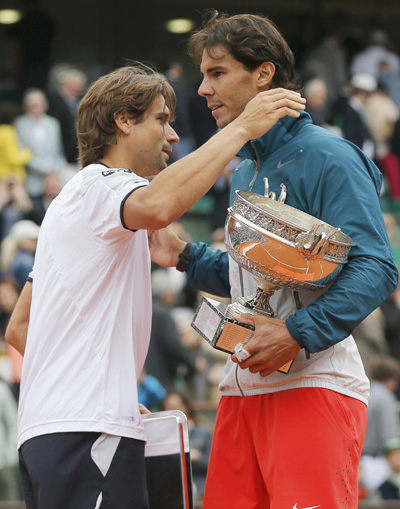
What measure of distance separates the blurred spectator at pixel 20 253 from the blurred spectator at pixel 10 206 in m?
0.80

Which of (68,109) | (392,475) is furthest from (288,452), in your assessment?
(68,109)

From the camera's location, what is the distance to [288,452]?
3264mm

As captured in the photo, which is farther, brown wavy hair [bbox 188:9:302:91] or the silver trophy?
brown wavy hair [bbox 188:9:302:91]

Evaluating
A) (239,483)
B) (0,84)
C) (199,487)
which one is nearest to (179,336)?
(199,487)

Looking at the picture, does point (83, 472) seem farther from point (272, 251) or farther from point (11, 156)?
point (11, 156)

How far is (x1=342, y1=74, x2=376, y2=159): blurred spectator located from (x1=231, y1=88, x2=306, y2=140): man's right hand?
891cm

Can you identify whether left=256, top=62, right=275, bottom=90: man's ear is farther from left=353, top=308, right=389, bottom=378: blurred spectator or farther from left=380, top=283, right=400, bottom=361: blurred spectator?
left=380, top=283, right=400, bottom=361: blurred spectator

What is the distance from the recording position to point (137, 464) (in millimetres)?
3068

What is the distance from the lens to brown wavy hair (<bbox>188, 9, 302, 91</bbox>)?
3.42 metres

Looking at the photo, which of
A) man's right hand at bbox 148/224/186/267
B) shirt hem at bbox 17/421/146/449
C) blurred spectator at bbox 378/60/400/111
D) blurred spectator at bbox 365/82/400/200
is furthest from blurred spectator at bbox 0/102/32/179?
shirt hem at bbox 17/421/146/449

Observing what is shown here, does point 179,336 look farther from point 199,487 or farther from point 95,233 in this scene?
point 95,233

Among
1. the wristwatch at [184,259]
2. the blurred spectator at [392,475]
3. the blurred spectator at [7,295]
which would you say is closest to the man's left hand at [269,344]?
the wristwatch at [184,259]

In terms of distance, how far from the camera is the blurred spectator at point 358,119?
12250 millimetres

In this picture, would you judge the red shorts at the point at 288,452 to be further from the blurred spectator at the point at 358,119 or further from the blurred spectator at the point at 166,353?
the blurred spectator at the point at 358,119
